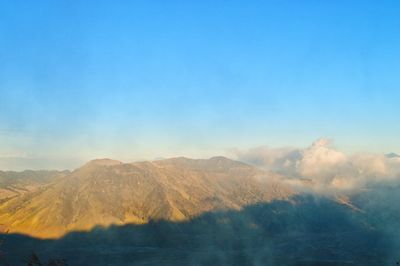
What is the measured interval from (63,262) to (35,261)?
249 centimetres

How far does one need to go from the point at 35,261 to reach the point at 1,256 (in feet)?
5.42

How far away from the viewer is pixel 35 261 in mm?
23641

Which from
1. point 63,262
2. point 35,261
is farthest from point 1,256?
point 63,262

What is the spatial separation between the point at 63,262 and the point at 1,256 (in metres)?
3.92

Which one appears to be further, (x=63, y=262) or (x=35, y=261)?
(x=63, y=262)

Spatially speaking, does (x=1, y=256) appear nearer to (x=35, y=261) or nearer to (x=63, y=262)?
(x=35, y=261)

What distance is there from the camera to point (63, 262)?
25922 millimetres

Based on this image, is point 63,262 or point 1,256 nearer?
point 1,256
